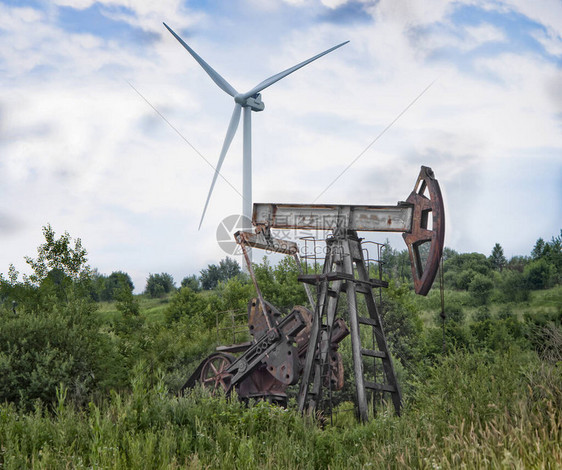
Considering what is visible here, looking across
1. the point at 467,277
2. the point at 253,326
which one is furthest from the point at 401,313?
the point at 467,277

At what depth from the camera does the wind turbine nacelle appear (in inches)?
1267

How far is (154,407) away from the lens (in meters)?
10.4

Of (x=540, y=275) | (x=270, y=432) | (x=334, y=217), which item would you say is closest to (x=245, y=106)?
(x=334, y=217)

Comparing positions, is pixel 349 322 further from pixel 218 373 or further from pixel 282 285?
pixel 282 285

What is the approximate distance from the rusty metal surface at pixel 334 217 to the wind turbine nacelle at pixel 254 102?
733 inches

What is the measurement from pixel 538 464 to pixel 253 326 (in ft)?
32.8

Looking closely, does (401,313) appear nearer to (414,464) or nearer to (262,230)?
(262,230)

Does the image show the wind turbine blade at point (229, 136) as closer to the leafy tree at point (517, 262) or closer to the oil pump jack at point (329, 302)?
the oil pump jack at point (329, 302)

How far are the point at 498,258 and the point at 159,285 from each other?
46.6 meters

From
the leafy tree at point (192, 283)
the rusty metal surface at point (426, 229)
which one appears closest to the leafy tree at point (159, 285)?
the leafy tree at point (192, 283)

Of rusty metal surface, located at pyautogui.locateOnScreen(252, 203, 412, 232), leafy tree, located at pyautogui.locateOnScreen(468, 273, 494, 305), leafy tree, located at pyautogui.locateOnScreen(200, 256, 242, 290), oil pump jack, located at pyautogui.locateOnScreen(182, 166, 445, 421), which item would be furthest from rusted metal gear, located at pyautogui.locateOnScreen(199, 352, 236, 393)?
leafy tree, located at pyautogui.locateOnScreen(200, 256, 242, 290)

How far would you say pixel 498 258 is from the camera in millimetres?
79188

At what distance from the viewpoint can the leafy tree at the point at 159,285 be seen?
274 feet

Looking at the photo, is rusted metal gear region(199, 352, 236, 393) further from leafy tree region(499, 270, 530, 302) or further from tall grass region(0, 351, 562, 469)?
leafy tree region(499, 270, 530, 302)
